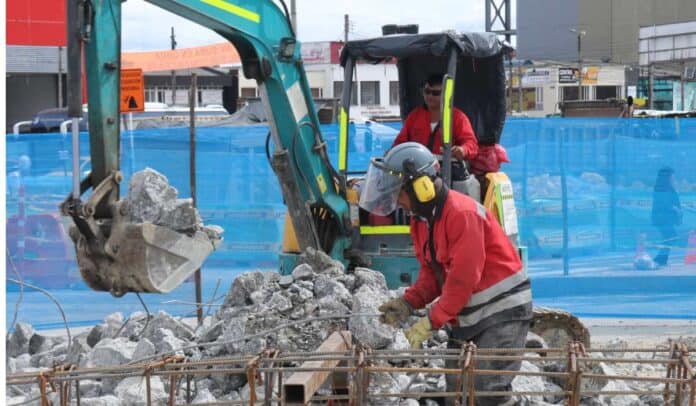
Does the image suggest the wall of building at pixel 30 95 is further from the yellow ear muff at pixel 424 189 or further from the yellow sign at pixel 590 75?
the yellow ear muff at pixel 424 189

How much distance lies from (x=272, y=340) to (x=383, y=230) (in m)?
2.36

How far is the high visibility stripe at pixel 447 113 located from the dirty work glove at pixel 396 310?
252 cm

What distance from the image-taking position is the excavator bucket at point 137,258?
18.7 feet

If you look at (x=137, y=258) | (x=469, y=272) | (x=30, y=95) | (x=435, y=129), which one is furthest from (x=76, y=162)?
(x=30, y=95)

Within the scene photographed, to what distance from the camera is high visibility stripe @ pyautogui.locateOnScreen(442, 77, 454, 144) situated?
812 centimetres

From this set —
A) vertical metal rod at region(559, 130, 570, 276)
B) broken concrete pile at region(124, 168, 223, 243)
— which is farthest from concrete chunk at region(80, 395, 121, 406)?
vertical metal rod at region(559, 130, 570, 276)

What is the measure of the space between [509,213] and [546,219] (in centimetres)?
434

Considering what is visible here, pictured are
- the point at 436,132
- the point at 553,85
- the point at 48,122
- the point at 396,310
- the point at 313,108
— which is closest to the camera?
the point at 396,310

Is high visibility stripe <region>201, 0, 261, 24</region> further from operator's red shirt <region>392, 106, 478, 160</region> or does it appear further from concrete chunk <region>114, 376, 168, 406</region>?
concrete chunk <region>114, 376, 168, 406</region>

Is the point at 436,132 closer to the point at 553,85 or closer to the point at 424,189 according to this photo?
the point at 424,189

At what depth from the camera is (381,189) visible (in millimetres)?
5668

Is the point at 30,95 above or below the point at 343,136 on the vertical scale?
above

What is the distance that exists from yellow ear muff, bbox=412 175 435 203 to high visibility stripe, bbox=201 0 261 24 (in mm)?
2605

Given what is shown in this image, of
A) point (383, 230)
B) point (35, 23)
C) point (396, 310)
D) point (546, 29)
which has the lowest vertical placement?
point (396, 310)
